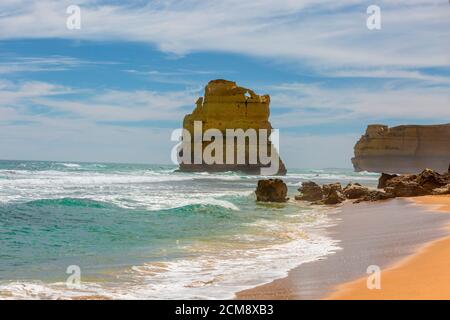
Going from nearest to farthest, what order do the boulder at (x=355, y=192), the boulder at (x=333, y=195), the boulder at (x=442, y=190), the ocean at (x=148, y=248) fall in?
1. the ocean at (x=148, y=248)
2. the boulder at (x=442, y=190)
3. the boulder at (x=333, y=195)
4. the boulder at (x=355, y=192)

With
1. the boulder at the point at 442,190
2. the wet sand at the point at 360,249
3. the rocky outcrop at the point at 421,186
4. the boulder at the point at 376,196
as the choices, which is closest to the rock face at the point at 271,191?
the boulder at the point at 376,196

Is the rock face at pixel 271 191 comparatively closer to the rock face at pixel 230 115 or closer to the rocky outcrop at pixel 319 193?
the rocky outcrop at pixel 319 193

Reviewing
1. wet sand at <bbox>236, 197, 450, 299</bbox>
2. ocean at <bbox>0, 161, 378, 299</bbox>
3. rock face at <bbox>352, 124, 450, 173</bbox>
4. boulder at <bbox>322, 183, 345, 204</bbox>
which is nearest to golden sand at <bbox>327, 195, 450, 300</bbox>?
wet sand at <bbox>236, 197, 450, 299</bbox>

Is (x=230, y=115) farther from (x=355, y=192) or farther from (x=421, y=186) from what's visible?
(x=421, y=186)

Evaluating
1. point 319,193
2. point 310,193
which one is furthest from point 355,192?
point 310,193

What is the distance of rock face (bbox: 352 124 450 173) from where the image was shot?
106875 mm

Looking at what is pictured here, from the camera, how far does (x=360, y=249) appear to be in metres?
10.1

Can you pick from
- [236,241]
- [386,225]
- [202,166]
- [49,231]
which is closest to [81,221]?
[49,231]

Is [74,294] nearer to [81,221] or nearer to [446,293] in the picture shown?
[446,293]

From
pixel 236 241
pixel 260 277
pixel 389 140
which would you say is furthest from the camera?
pixel 389 140

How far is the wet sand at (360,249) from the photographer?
665cm

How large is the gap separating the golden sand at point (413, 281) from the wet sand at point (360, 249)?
3.2 inches

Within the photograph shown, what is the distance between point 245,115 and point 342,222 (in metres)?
60.4

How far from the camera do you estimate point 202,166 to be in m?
76.9
